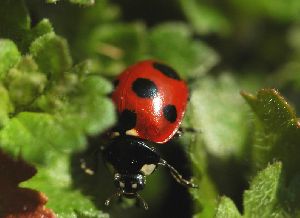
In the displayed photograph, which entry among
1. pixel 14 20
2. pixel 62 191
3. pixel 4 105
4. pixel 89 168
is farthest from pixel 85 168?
A: pixel 14 20

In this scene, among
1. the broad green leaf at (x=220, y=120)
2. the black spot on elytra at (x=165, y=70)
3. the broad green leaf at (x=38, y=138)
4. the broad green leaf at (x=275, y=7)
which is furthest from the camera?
the broad green leaf at (x=275, y=7)

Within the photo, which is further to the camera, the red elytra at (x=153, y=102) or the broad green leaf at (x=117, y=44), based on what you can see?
the broad green leaf at (x=117, y=44)

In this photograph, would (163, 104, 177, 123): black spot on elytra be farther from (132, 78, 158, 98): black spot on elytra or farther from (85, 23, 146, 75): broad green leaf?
(85, 23, 146, 75): broad green leaf

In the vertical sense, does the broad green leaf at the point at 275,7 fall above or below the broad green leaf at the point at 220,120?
above

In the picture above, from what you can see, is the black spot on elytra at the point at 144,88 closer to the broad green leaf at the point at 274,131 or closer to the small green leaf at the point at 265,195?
the broad green leaf at the point at 274,131

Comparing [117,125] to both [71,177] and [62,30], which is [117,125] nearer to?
[71,177]

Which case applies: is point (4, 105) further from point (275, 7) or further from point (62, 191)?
point (275, 7)

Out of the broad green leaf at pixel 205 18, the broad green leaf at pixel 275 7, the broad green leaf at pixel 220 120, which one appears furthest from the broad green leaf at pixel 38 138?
the broad green leaf at pixel 275 7
